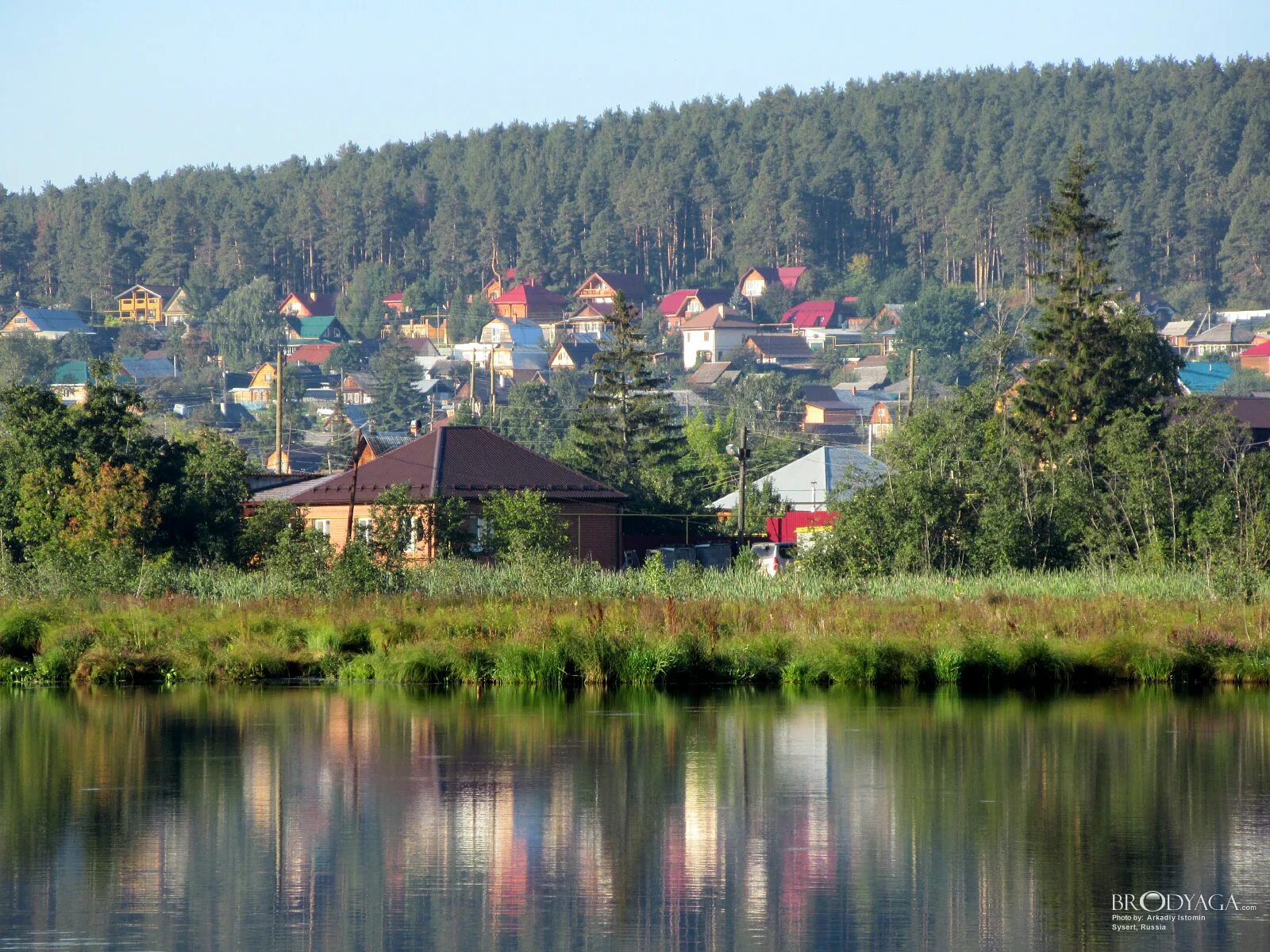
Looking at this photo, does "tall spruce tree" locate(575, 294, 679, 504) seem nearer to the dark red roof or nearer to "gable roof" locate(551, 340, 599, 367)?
the dark red roof

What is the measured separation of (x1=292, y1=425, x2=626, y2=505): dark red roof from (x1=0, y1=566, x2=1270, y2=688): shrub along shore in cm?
2160

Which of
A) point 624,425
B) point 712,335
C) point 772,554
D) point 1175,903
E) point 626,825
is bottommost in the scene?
point 1175,903

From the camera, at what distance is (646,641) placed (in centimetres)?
2731

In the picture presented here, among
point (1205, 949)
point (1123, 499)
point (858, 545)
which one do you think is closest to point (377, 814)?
point (1205, 949)

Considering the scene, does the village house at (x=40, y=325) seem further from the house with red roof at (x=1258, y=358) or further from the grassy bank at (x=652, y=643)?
the grassy bank at (x=652, y=643)

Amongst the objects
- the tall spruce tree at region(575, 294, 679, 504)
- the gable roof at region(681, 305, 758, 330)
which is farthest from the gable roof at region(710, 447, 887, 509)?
the gable roof at region(681, 305, 758, 330)

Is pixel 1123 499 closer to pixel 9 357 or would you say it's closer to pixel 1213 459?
pixel 1213 459

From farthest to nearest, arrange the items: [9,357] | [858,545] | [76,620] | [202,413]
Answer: [9,357] < [202,413] < [858,545] < [76,620]

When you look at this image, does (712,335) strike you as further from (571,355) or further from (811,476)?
(811,476)

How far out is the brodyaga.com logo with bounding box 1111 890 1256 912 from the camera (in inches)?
491

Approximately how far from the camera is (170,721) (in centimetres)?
2266

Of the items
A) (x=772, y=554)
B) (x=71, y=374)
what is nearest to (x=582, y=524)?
(x=772, y=554)

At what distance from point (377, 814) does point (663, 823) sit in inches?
95.2

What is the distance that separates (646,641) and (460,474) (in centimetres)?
2739
